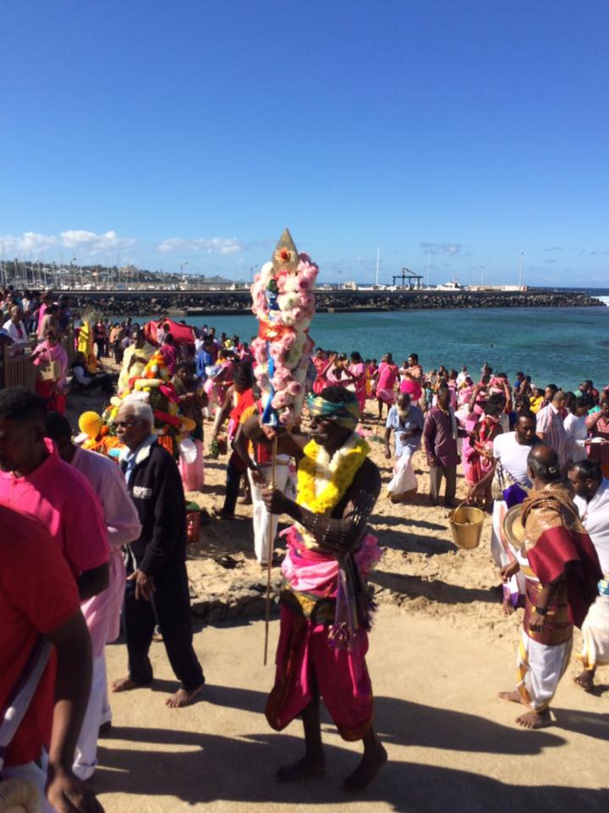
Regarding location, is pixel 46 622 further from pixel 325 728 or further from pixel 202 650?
pixel 202 650

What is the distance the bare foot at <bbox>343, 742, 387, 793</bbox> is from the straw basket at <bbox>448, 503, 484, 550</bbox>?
124 inches

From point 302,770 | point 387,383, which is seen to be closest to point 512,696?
point 302,770

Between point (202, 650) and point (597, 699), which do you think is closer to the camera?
point (597, 699)

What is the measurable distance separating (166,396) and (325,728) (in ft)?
11.4

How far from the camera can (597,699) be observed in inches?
172

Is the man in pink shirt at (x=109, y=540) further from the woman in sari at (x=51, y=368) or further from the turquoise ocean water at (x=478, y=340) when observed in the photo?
the turquoise ocean water at (x=478, y=340)

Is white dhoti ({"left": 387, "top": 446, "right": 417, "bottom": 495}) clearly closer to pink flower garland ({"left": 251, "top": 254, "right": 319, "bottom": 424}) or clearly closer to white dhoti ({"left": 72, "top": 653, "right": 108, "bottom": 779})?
pink flower garland ({"left": 251, "top": 254, "right": 319, "bottom": 424})

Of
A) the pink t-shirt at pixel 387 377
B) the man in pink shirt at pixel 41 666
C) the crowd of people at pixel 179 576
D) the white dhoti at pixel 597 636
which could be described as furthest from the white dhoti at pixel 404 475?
the man in pink shirt at pixel 41 666

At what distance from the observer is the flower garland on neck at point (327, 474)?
3.30 meters

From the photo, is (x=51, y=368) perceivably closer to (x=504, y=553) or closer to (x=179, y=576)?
(x=179, y=576)

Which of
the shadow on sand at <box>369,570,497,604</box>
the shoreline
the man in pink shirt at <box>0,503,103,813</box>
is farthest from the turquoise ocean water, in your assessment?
the man in pink shirt at <box>0,503,103,813</box>

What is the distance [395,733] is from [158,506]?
206 cm

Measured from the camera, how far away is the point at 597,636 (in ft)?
14.6

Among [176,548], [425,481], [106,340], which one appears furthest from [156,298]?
[176,548]
